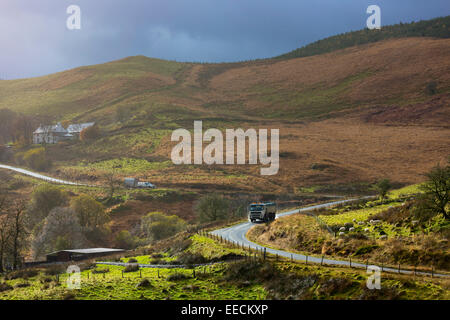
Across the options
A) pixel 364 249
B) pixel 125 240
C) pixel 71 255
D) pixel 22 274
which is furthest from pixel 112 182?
pixel 364 249

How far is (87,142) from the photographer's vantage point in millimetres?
144500

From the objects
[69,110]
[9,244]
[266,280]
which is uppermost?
[69,110]

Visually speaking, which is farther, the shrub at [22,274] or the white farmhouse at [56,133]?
the white farmhouse at [56,133]

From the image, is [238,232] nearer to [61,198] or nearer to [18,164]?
[61,198]

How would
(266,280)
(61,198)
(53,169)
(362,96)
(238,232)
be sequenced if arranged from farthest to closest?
(362,96), (53,169), (61,198), (238,232), (266,280)

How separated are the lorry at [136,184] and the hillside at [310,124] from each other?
4.16m

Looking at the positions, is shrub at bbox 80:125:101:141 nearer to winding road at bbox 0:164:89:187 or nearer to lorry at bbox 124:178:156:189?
winding road at bbox 0:164:89:187

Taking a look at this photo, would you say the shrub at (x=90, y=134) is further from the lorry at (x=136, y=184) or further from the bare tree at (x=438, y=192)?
the bare tree at (x=438, y=192)

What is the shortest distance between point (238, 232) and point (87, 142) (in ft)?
358

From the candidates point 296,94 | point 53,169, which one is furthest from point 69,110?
point 296,94

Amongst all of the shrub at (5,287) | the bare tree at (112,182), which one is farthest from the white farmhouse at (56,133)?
the shrub at (5,287)

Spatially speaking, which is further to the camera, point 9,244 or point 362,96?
point 362,96

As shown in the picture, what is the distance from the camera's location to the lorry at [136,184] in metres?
100
